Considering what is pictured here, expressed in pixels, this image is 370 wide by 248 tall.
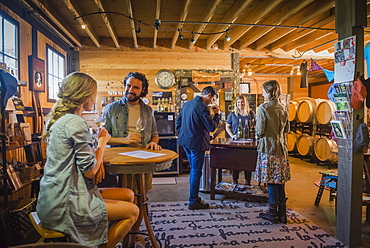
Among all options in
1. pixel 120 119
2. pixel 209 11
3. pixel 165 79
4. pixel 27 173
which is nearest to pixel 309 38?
pixel 209 11

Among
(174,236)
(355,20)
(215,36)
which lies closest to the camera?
(355,20)

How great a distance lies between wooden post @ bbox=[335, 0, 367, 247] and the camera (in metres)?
2.56

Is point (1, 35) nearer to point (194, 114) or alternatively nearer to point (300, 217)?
point (194, 114)

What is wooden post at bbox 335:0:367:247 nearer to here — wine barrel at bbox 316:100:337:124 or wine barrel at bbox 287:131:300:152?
wine barrel at bbox 316:100:337:124

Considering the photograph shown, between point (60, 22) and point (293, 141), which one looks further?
point (293, 141)

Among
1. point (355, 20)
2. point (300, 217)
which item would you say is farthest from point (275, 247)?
point (355, 20)

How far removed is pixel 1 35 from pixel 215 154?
3314 mm

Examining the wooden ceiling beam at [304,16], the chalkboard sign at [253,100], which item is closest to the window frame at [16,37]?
the wooden ceiling beam at [304,16]

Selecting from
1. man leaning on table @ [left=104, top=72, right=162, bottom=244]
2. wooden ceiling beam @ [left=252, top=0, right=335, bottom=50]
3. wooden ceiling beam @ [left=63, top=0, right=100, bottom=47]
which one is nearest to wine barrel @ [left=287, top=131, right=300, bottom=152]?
wooden ceiling beam @ [left=252, top=0, right=335, bottom=50]

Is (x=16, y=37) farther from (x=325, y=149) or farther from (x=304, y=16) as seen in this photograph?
(x=325, y=149)

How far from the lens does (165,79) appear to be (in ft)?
20.9

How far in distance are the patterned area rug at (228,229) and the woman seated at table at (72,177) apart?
1.25 metres

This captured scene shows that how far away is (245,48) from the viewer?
678 cm

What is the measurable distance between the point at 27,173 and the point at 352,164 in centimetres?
368
